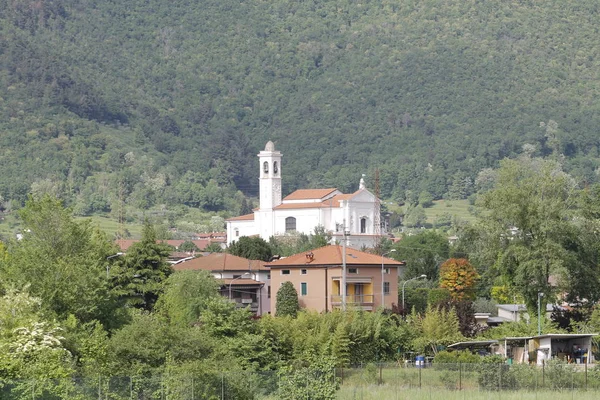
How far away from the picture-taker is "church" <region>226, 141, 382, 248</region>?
180625 millimetres

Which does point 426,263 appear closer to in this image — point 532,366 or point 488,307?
point 488,307

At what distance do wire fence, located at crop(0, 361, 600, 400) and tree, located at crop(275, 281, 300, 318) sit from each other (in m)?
16.5

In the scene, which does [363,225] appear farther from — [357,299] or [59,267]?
[59,267]

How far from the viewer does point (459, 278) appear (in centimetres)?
9988

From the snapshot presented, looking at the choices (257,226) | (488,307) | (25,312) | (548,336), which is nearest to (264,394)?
(25,312)

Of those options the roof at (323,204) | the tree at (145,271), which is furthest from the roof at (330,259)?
the roof at (323,204)

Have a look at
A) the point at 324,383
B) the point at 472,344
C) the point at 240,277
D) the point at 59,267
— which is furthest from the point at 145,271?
the point at 324,383

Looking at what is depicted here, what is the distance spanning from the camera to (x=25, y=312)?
4819cm

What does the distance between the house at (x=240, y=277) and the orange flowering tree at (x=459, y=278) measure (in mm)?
13945

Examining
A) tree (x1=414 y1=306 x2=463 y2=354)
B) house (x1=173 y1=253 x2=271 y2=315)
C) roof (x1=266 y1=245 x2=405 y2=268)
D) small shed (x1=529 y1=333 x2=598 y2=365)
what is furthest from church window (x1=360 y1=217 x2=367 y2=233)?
small shed (x1=529 y1=333 x2=598 y2=365)

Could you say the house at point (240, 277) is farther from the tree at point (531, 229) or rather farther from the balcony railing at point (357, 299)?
the tree at point (531, 229)

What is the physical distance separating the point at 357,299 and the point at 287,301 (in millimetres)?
3963

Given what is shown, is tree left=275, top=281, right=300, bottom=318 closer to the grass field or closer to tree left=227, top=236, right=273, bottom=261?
the grass field

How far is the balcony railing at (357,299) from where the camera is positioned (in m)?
74.3
